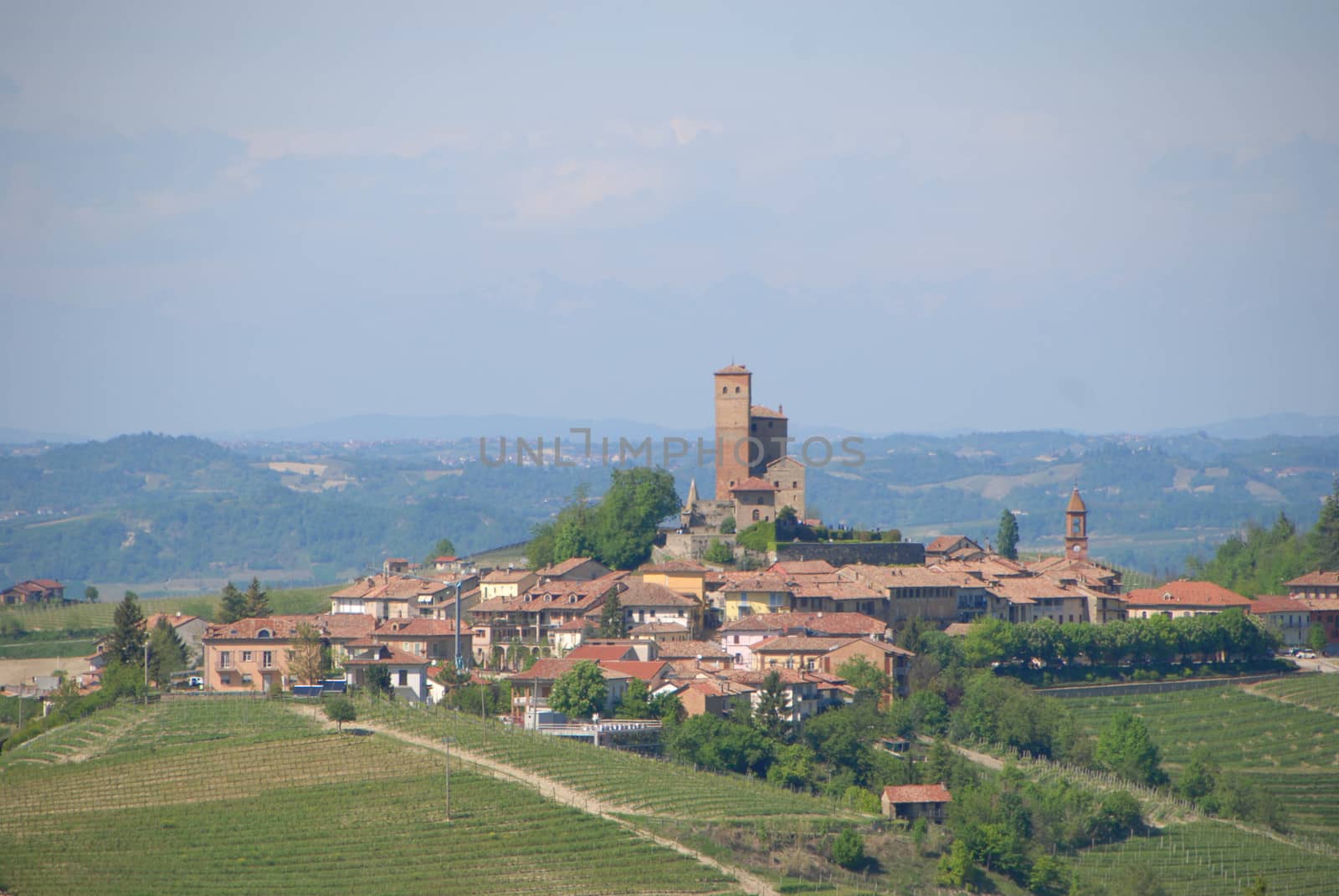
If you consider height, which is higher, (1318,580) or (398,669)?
(1318,580)

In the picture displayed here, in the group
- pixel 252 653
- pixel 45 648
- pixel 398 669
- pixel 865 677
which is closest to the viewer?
pixel 398 669

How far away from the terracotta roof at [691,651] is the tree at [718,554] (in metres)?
7.99

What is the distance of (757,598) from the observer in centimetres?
6438

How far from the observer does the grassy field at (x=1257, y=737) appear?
59062 mm

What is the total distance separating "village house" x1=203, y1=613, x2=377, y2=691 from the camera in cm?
6078

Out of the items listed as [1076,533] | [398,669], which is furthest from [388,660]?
[1076,533]

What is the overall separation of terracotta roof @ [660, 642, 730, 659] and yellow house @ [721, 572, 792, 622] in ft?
9.06

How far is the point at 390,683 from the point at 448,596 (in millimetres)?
11982

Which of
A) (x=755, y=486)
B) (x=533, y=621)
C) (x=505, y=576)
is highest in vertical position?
(x=755, y=486)

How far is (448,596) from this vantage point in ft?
232

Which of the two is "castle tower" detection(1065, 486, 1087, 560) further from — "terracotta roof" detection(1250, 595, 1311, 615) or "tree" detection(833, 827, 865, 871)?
"tree" detection(833, 827, 865, 871)

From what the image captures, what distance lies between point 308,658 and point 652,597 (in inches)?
477

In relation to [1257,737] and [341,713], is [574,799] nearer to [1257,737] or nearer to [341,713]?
[341,713]

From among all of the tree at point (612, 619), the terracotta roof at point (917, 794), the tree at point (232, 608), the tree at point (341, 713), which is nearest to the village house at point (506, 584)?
the tree at point (612, 619)
